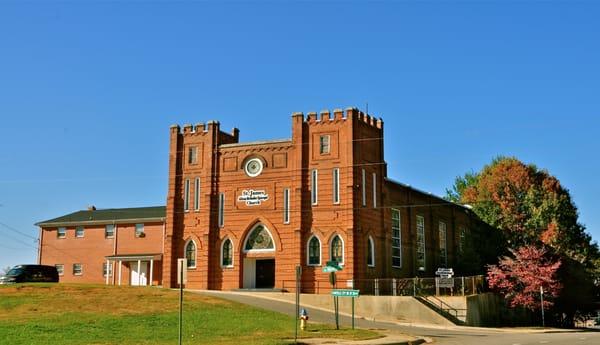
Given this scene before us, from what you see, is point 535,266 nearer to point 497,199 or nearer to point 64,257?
point 497,199

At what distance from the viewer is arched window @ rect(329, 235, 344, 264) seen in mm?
46000

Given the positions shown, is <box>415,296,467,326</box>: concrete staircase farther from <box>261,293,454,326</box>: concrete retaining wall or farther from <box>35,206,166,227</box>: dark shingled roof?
<box>35,206,166,227</box>: dark shingled roof

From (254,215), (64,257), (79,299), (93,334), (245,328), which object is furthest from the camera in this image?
(64,257)

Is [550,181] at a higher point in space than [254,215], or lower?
higher

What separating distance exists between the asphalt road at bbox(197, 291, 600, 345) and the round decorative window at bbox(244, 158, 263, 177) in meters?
9.15

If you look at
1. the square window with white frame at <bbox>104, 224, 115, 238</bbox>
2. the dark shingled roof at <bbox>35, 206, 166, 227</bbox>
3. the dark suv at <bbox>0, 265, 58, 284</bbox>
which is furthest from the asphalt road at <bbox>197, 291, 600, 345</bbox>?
the square window with white frame at <bbox>104, 224, 115, 238</bbox>

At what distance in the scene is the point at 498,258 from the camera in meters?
54.2

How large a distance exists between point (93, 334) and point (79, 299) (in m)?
9.74

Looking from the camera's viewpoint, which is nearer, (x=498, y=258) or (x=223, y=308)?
(x=223, y=308)

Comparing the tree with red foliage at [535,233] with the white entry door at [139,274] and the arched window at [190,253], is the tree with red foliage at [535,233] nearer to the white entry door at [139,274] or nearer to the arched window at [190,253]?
the arched window at [190,253]

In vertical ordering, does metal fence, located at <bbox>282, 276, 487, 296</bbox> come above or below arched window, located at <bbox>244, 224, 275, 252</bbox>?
below

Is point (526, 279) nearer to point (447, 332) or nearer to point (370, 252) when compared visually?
point (370, 252)

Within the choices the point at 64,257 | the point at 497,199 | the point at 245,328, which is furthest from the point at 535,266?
the point at 64,257

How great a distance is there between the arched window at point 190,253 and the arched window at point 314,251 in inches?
330
